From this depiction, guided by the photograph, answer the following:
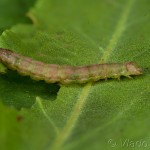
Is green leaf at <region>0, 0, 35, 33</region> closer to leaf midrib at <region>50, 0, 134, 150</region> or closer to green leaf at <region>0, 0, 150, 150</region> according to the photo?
green leaf at <region>0, 0, 150, 150</region>

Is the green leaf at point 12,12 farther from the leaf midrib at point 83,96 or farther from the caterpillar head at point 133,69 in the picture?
the caterpillar head at point 133,69

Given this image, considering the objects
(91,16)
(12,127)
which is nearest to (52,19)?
(91,16)

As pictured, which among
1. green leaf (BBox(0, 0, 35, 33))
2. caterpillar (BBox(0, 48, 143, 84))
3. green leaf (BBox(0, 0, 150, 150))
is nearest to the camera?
green leaf (BBox(0, 0, 150, 150))

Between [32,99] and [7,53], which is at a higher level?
[7,53]

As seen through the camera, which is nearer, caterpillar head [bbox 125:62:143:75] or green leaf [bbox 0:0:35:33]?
caterpillar head [bbox 125:62:143:75]

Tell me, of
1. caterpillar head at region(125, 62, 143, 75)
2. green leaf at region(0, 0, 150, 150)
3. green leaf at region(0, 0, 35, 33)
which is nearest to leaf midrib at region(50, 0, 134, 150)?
green leaf at region(0, 0, 150, 150)

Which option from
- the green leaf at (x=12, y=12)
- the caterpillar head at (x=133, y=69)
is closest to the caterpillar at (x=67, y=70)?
the caterpillar head at (x=133, y=69)

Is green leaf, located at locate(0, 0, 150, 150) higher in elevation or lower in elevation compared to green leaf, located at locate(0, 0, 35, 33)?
lower

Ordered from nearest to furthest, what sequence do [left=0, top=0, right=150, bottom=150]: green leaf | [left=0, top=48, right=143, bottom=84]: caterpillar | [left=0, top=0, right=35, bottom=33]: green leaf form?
[left=0, top=0, right=150, bottom=150]: green leaf
[left=0, top=48, right=143, bottom=84]: caterpillar
[left=0, top=0, right=35, bottom=33]: green leaf

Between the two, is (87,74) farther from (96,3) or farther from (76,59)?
(96,3)
